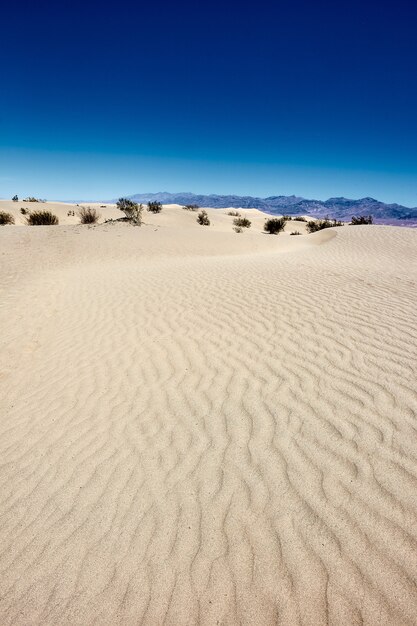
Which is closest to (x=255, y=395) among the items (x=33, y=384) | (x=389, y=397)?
(x=389, y=397)

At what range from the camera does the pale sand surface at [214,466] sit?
70.6 inches

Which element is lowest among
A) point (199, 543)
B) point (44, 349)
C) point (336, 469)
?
point (44, 349)

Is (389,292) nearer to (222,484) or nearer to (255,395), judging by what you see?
(255,395)

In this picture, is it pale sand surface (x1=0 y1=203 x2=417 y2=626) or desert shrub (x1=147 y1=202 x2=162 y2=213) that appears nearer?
pale sand surface (x1=0 y1=203 x2=417 y2=626)

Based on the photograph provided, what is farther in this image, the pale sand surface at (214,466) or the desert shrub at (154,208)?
the desert shrub at (154,208)

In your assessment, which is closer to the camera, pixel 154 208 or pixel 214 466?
pixel 214 466

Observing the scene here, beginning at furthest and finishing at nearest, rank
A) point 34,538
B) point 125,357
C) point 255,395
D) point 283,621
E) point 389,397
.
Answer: point 125,357, point 255,395, point 389,397, point 34,538, point 283,621

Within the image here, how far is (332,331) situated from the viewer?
4484mm

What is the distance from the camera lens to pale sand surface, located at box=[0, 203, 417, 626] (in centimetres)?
179

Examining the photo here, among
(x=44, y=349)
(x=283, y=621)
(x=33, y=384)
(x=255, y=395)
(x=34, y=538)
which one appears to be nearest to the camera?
(x=283, y=621)

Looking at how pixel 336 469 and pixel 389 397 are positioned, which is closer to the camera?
pixel 336 469

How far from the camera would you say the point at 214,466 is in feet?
8.36

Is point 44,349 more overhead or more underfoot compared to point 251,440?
more underfoot

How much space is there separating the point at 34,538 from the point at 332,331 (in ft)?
13.3
